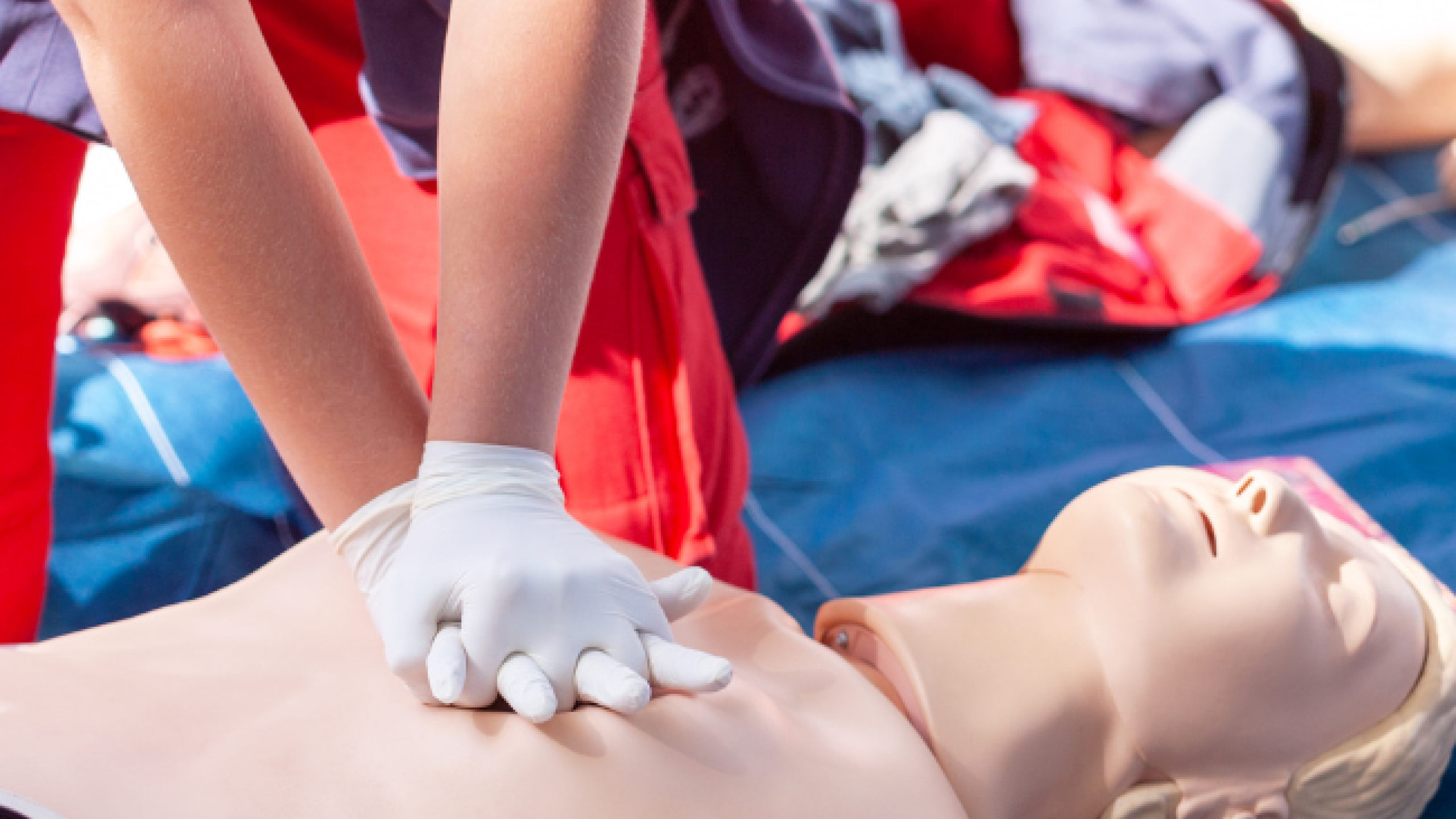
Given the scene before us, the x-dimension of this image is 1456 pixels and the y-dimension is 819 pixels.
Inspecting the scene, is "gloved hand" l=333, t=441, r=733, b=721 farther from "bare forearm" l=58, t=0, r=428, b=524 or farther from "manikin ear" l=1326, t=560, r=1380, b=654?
"manikin ear" l=1326, t=560, r=1380, b=654

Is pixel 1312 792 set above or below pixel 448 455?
below

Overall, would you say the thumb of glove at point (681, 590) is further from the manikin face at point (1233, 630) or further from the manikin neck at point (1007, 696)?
the manikin face at point (1233, 630)

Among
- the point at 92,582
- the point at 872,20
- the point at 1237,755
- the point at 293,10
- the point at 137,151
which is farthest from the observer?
the point at 872,20

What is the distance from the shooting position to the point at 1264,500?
961 millimetres

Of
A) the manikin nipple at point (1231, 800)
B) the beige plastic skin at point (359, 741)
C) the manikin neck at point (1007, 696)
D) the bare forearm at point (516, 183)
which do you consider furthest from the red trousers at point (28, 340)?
the manikin nipple at point (1231, 800)

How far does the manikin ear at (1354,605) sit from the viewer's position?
975mm

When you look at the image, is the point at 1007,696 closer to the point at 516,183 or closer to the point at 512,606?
the point at 512,606

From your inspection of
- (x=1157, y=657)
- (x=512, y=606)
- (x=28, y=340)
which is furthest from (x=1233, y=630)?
(x=28, y=340)

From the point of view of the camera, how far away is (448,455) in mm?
797

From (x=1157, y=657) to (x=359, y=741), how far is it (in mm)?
605

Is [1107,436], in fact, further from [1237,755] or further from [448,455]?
[448,455]

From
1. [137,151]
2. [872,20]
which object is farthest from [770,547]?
[872,20]

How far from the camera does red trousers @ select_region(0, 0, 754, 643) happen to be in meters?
1.11

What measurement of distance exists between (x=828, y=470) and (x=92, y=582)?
903 millimetres
